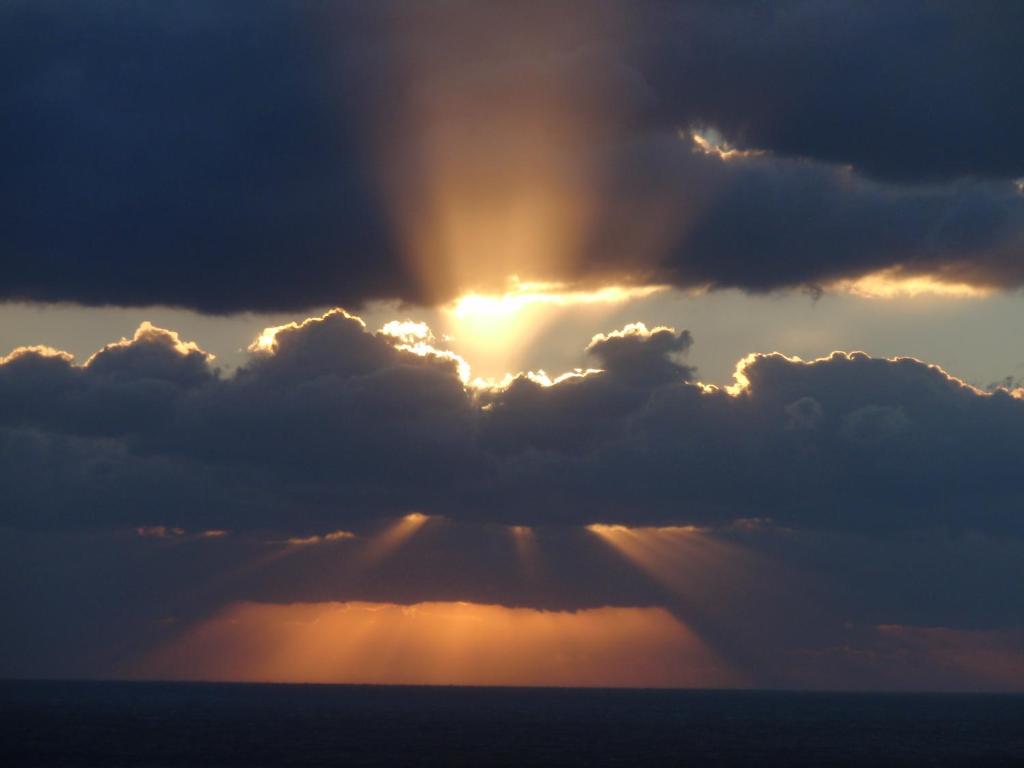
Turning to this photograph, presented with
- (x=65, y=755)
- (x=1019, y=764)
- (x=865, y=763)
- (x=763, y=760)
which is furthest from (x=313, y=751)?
(x=1019, y=764)

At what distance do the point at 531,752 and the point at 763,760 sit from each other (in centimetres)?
3221

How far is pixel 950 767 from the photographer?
613 feet

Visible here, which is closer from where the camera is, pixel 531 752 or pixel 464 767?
pixel 464 767

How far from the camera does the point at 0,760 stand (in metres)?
174

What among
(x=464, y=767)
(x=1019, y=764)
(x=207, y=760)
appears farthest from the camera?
(x=1019, y=764)

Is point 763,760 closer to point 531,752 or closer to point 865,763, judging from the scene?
point 865,763

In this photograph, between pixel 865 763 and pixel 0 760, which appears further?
pixel 865 763

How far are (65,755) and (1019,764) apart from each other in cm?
13008

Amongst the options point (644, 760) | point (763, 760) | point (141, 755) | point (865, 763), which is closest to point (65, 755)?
point (141, 755)

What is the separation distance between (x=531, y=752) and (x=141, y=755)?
53.6 m

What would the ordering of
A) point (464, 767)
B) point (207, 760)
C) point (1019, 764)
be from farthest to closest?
point (1019, 764)
point (207, 760)
point (464, 767)

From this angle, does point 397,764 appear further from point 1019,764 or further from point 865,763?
point 1019,764

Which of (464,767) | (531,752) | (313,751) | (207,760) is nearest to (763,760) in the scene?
(531,752)

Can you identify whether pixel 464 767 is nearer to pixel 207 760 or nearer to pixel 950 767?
pixel 207 760
